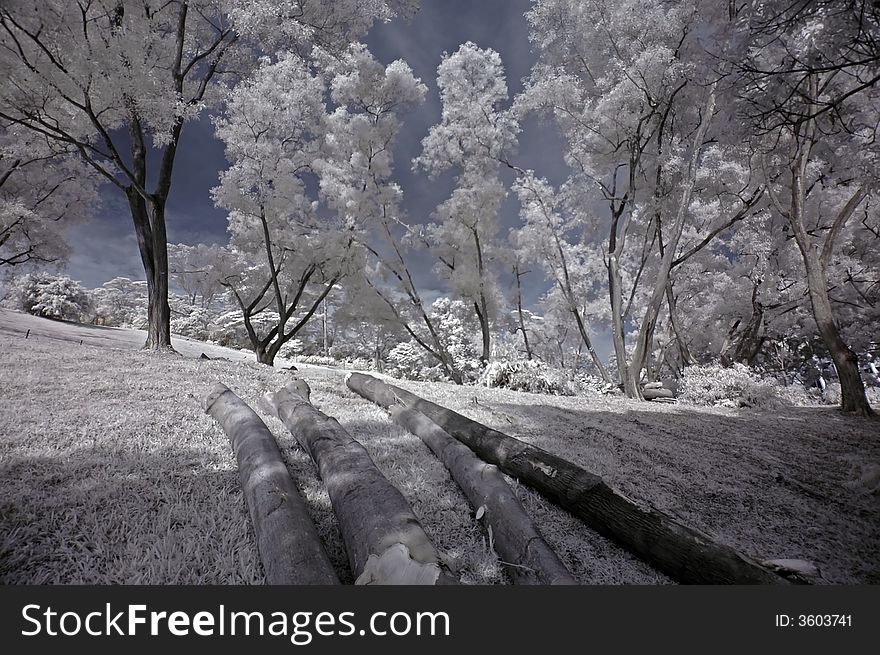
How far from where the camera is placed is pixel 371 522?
1342 millimetres

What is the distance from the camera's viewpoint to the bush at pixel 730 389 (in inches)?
270

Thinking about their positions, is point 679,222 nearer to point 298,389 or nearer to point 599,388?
point 599,388

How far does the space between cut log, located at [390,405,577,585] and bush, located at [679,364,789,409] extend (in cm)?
719

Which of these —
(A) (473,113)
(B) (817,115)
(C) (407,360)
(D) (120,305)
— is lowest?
(C) (407,360)

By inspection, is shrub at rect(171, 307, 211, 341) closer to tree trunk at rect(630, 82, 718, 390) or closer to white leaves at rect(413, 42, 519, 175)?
white leaves at rect(413, 42, 519, 175)

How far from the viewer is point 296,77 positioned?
10609 millimetres

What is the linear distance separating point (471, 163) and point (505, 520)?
1138cm

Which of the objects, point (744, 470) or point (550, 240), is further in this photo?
point (550, 240)

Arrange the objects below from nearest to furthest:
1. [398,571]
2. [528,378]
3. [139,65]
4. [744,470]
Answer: [398,571] < [744,470] < [139,65] < [528,378]

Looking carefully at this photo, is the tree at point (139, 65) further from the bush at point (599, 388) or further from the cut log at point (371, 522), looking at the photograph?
the bush at point (599, 388)

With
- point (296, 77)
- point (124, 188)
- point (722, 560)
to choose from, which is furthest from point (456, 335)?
point (722, 560)

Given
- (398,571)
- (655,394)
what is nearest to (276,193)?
(398,571)

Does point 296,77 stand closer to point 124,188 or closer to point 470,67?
point 470,67

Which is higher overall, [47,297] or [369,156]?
[369,156]
